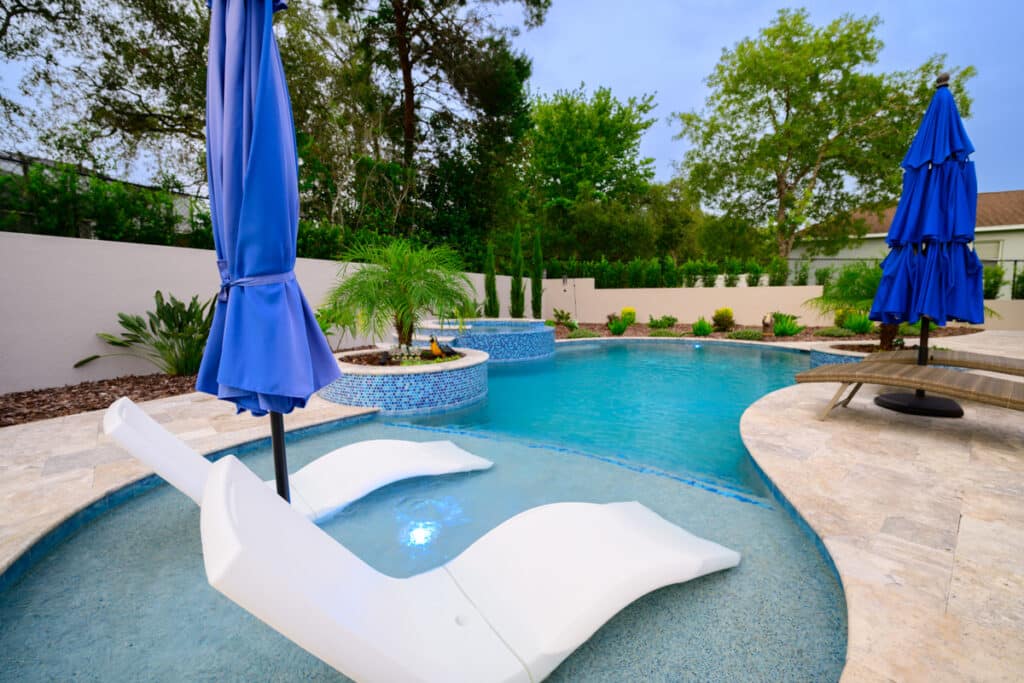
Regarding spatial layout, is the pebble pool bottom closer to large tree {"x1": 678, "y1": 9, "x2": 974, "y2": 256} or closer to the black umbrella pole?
the black umbrella pole

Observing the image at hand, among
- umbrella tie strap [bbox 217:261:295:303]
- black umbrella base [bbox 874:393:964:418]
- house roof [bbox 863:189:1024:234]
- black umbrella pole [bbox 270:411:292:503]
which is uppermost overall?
house roof [bbox 863:189:1024:234]

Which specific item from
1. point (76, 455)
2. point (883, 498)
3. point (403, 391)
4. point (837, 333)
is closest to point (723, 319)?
point (837, 333)

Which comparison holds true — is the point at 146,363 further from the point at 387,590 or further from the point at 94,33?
the point at 94,33

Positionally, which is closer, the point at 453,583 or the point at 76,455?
the point at 453,583

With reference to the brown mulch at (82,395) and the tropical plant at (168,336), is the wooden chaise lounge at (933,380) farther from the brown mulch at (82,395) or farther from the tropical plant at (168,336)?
the tropical plant at (168,336)

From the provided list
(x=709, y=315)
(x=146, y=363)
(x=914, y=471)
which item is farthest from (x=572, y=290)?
(x=914, y=471)

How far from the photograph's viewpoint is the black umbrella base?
4.32 metres

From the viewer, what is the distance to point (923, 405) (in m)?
4.42

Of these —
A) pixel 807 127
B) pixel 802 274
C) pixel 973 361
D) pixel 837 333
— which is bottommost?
pixel 837 333

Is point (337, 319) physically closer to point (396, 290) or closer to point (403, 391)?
point (396, 290)

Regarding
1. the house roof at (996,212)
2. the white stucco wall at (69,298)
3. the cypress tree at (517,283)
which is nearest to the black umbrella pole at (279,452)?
the white stucco wall at (69,298)

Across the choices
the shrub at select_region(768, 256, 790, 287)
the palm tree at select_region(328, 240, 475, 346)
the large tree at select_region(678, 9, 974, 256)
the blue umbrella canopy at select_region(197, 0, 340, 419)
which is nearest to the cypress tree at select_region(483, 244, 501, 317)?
the palm tree at select_region(328, 240, 475, 346)

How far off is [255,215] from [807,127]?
79.5 ft

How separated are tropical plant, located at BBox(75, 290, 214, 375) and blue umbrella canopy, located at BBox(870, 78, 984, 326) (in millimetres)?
8257
